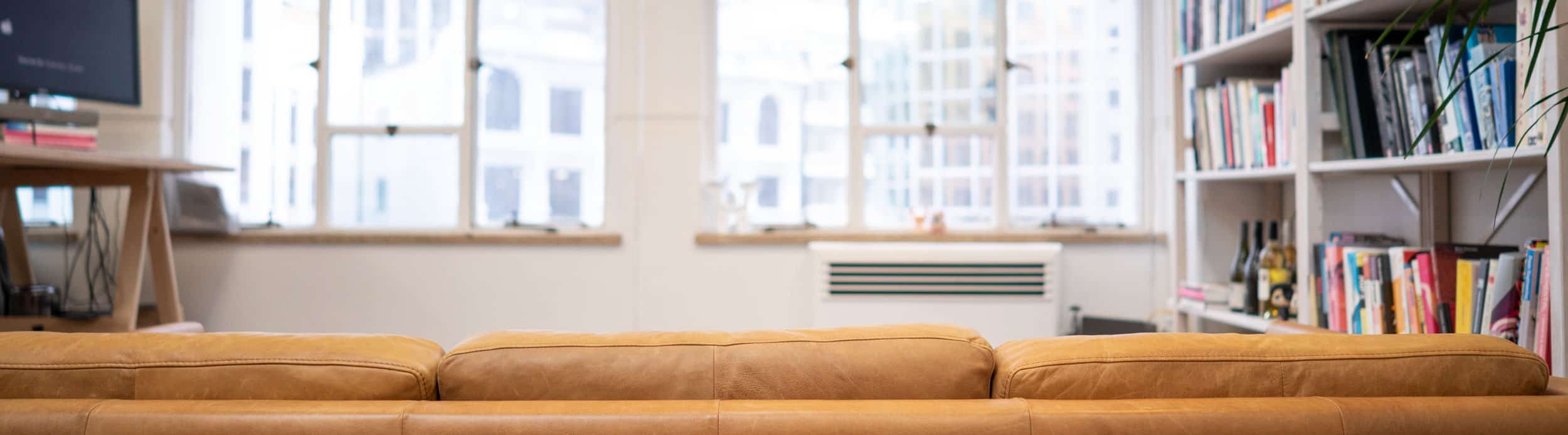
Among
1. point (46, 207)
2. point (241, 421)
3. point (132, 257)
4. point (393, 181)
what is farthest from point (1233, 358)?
point (46, 207)

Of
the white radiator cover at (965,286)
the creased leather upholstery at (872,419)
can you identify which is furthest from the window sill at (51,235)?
the creased leather upholstery at (872,419)

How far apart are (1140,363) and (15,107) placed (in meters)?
3.32

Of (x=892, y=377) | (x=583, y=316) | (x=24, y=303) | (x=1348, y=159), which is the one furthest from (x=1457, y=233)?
(x=24, y=303)

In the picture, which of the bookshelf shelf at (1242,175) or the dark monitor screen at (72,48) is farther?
the dark monitor screen at (72,48)

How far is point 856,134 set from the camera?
3.68 metres

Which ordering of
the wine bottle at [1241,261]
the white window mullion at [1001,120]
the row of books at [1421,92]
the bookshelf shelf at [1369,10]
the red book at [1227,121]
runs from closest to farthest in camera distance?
the row of books at [1421,92], the bookshelf shelf at [1369,10], the red book at [1227,121], the wine bottle at [1241,261], the white window mullion at [1001,120]

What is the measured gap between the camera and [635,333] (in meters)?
1.01

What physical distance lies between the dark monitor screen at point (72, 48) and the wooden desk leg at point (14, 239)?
0.41 metres

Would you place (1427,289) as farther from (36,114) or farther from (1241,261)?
(36,114)

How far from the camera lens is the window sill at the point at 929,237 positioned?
355cm

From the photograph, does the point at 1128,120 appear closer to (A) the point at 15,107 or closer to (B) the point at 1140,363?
(B) the point at 1140,363

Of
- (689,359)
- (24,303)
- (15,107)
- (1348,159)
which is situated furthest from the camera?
(24,303)

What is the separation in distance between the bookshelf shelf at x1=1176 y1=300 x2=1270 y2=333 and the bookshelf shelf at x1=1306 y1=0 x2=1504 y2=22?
78 centimetres

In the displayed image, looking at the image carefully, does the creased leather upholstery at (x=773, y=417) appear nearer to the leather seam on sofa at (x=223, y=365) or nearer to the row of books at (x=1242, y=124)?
the leather seam on sofa at (x=223, y=365)
